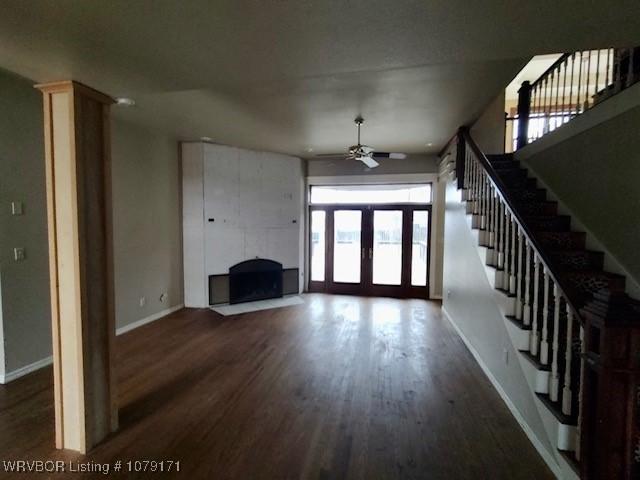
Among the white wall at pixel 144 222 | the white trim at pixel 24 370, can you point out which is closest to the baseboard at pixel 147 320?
the white wall at pixel 144 222

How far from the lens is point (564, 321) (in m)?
2.40

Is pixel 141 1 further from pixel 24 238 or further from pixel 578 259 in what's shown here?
pixel 578 259

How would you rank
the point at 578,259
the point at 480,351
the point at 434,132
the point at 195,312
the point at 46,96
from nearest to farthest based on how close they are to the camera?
the point at 46,96 < the point at 578,259 < the point at 480,351 < the point at 434,132 < the point at 195,312

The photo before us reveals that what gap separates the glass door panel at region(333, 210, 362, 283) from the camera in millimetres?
6543

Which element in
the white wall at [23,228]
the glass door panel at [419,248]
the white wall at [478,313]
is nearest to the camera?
the white wall at [478,313]

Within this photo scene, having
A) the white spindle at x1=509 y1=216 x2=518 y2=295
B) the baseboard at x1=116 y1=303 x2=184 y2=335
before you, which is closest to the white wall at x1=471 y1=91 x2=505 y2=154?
the white spindle at x1=509 y1=216 x2=518 y2=295

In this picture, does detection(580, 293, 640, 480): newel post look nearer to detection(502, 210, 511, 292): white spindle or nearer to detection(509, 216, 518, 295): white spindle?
detection(509, 216, 518, 295): white spindle

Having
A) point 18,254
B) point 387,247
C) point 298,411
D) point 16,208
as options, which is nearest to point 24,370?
point 18,254

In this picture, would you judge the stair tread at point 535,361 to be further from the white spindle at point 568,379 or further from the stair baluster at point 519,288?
the stair baluster at point 519,288

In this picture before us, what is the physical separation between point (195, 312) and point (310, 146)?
3466mm

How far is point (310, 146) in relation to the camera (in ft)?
17.8

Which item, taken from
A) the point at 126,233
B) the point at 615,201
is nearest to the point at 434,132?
the point at 615,201

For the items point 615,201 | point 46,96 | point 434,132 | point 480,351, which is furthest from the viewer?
point 434,132

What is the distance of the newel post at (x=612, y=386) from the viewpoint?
55.4 inches
